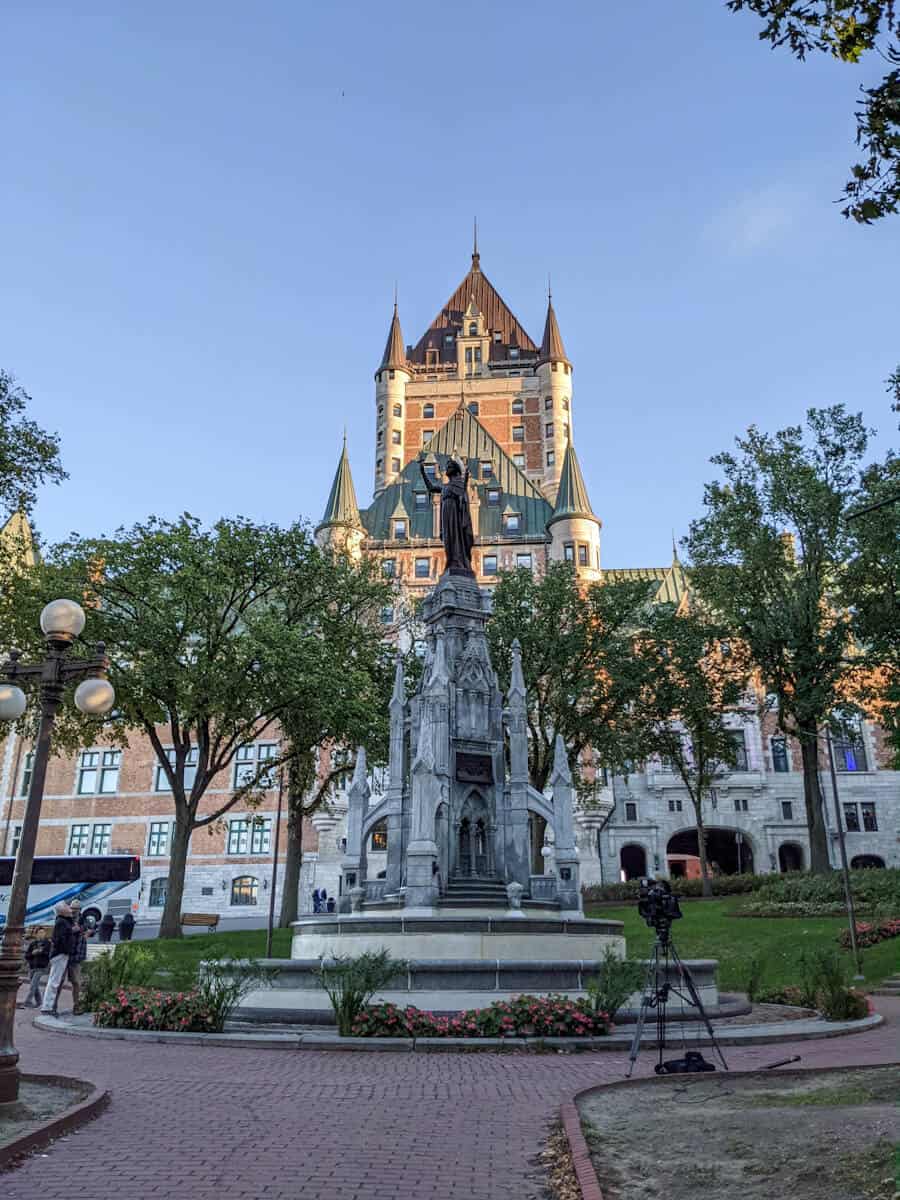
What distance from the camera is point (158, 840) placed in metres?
57.0

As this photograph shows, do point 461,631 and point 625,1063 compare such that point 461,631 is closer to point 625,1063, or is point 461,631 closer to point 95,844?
point 625,1063

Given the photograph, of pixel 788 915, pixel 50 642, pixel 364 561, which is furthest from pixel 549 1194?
pixel 364 561

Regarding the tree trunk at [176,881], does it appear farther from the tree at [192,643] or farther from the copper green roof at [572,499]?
the copper green roof at [572,499]

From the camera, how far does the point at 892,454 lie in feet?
109

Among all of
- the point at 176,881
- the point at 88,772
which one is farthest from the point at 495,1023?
the point at 88,772

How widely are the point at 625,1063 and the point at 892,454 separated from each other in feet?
91.5

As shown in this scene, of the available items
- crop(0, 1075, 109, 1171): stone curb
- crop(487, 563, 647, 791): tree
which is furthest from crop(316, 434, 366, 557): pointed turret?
crop(0, 1075, 109, 1171): stone curb

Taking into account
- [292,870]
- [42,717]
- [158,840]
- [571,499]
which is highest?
[571,499]

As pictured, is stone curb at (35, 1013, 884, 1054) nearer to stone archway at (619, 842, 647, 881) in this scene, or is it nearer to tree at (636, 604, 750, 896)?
tree at (636, 604, 750, 896)

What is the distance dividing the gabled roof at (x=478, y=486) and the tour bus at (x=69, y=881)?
34.3 metres

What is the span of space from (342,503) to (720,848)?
35.0 m

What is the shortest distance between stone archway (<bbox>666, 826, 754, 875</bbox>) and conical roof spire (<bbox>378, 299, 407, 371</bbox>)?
48093mm

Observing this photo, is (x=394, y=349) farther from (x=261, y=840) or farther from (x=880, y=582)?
(x=880, y=582)

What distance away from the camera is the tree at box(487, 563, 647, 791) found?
4003cm
